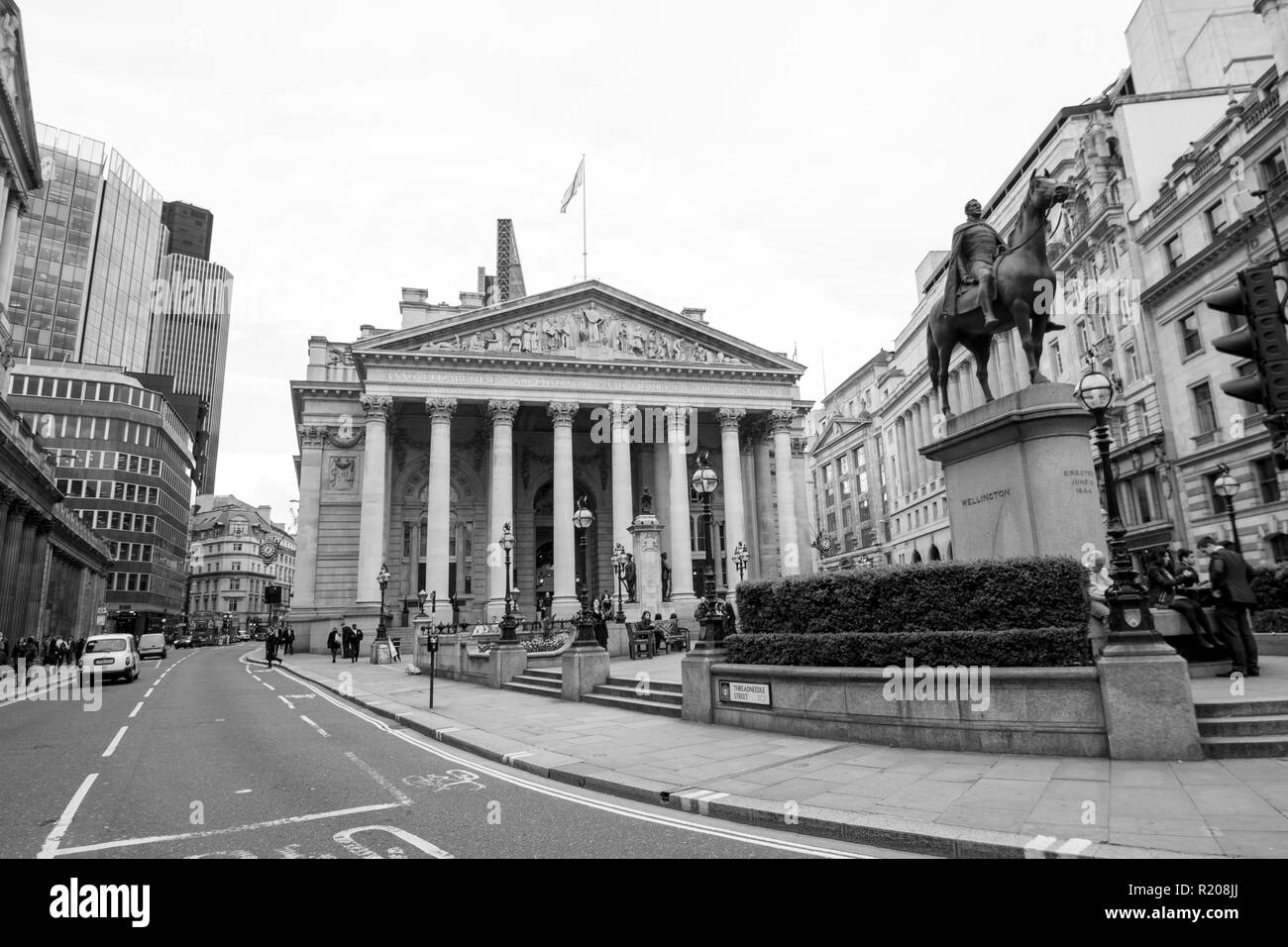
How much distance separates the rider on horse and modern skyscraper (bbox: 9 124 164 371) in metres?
113

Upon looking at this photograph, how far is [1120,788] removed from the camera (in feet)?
22.2

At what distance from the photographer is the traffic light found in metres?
5.03

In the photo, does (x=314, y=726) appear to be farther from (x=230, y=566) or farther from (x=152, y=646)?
(x=230, y=566)

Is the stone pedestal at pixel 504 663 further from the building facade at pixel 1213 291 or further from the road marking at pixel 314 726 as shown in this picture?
the building facade at pixel 1213 291

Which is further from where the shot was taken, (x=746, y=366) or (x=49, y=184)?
(x=49, y=184)

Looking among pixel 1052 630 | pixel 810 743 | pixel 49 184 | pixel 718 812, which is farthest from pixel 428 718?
pixel 49 184

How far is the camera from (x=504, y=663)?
22.0 m

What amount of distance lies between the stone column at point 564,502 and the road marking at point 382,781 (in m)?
31.8

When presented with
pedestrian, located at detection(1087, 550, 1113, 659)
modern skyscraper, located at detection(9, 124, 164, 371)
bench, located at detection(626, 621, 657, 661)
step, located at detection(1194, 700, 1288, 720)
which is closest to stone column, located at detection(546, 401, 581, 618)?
bench, located at detection(626, 621, 657, 661)

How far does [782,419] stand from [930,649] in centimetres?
4130

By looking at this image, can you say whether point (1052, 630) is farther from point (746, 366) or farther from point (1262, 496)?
point (746, 366)

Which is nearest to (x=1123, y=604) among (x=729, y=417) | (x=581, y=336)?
(x=729, y=417)

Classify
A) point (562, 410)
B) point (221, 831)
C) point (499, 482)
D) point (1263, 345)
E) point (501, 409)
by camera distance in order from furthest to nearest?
1. point (562, 410)
2. point (501, 409)
3. point (499, 482)
4. point (221, 831)
5. point (1263, 345)
